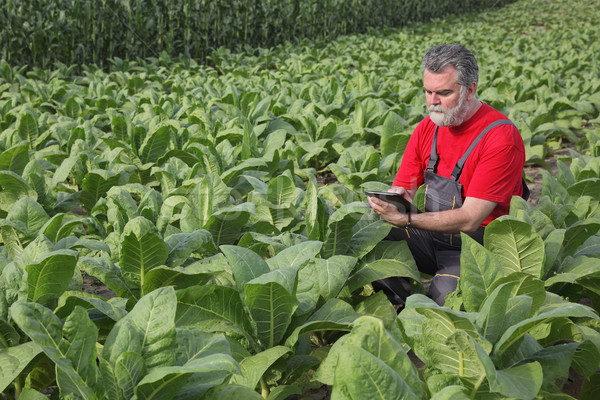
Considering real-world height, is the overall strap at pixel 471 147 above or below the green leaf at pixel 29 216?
above

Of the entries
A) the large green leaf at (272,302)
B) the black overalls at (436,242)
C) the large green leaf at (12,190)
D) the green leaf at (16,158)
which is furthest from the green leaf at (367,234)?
the green leaf at (16,158)

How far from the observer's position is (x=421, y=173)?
3.59 metres

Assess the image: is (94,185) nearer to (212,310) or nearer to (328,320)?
(212,310)

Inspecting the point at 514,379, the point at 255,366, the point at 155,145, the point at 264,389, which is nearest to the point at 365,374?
the point at 514,379

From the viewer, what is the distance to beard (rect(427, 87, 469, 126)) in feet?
10.5

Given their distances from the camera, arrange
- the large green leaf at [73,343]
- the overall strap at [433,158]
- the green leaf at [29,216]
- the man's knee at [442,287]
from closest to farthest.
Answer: the large green leaf at [73,343] < the green leaf at [29,216] < the man's knee at [442,287] < the overall strap at [433,158]

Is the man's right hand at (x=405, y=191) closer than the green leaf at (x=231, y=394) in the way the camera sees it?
No

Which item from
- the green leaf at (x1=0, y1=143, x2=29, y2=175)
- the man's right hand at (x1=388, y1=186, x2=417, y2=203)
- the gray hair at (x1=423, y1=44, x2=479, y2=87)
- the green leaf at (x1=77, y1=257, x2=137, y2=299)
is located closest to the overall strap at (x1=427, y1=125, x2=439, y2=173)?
the man's right hand at (x1=388, y1=186, x2=417, y2=203)

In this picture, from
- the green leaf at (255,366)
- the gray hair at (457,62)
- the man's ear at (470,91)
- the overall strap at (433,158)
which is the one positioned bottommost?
the green leaf at (255,366)

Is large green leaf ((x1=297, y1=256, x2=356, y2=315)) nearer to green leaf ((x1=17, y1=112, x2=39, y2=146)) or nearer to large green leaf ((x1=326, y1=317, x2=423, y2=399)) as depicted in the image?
large green leaf ((x1=326, y1=317, x2=423, y2=399))

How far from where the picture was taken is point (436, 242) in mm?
3359

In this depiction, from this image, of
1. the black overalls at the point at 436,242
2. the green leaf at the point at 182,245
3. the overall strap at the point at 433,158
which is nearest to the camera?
the green leaf at the point at 182,245

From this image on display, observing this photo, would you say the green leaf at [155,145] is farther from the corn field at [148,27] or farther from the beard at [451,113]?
the corn field at [148,27]

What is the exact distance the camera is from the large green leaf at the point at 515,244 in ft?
8.04
